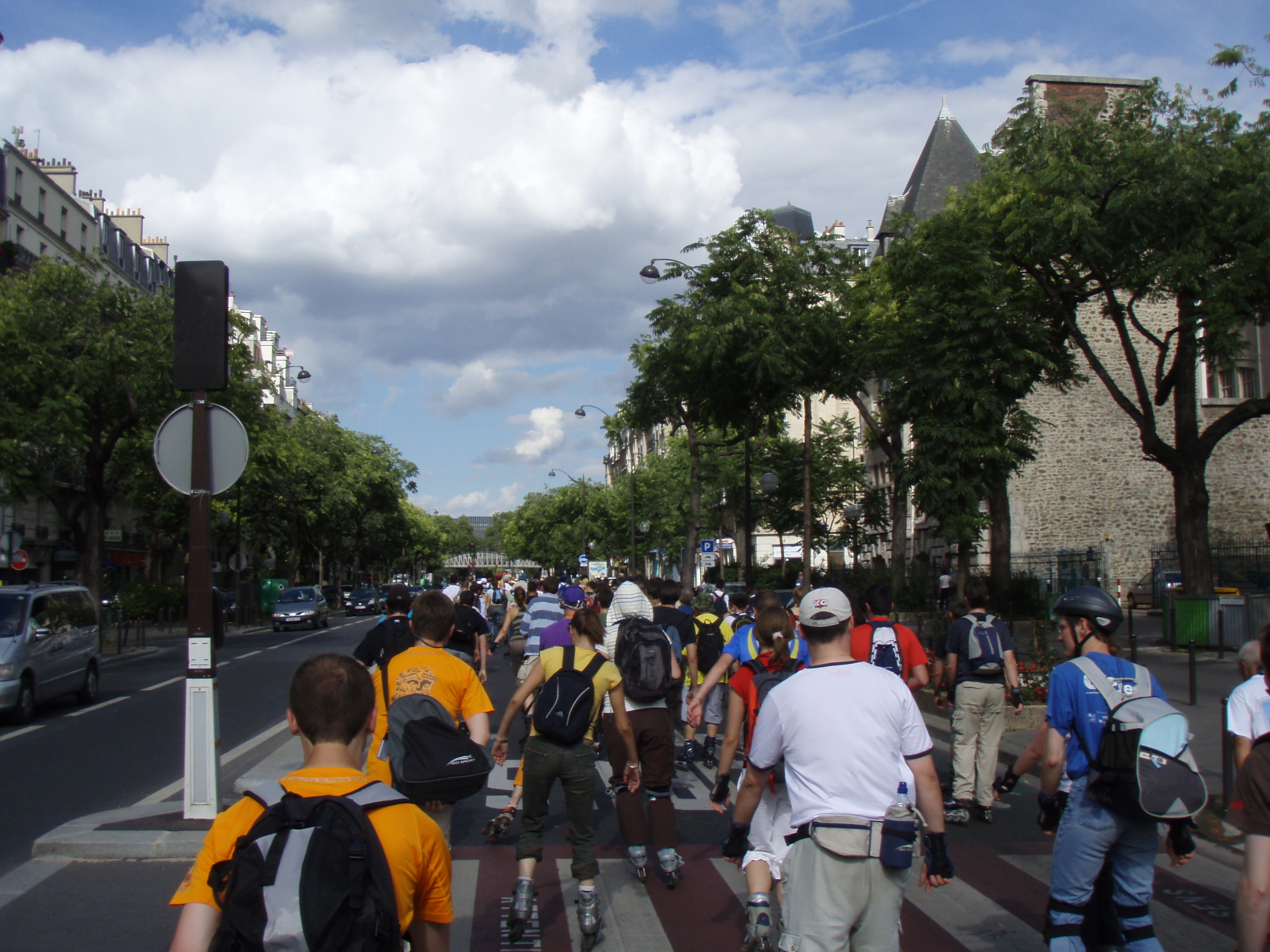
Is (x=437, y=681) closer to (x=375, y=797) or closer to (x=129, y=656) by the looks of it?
(x=375, y=797)

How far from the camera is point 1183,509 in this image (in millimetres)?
22703

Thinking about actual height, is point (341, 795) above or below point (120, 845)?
above

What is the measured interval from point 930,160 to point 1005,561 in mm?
22308

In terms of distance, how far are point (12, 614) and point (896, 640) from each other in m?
12.3

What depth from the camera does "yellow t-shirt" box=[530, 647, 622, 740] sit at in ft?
19.2

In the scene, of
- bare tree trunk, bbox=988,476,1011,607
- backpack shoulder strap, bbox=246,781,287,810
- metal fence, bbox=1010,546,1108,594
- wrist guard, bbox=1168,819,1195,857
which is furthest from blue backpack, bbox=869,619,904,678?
metal fence, bbox=1010,546,1108,594

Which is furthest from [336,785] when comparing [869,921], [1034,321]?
[1034,321]

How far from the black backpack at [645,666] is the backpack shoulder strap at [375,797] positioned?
4396 mm

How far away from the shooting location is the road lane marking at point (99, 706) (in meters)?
15.1

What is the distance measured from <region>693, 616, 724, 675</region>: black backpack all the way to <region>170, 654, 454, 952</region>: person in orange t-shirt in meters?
8.71

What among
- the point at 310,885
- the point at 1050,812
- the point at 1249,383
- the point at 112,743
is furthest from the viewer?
the point at 1249,383

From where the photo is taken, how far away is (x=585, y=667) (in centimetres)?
587

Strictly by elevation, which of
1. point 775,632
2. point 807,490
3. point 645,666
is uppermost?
point 807,490

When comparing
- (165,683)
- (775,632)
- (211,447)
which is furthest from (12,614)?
(775,632)
